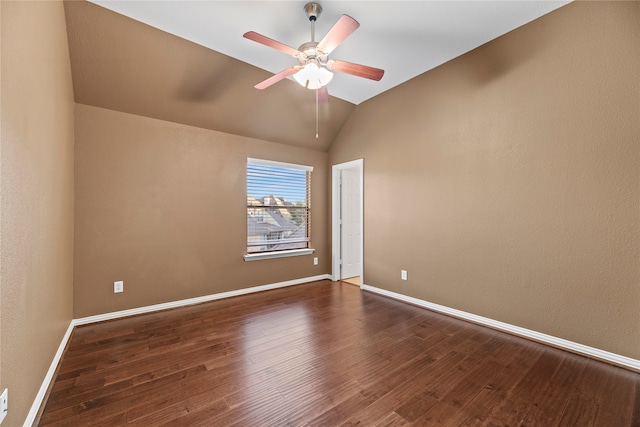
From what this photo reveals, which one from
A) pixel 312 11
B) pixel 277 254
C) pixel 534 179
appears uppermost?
pixel 312 11

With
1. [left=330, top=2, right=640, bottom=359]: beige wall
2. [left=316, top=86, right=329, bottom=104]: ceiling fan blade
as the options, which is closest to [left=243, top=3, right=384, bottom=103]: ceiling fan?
[left=316, top=86, right=329, bottom=104]: ceiling fan blade

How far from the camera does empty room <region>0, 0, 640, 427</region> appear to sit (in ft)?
5.50

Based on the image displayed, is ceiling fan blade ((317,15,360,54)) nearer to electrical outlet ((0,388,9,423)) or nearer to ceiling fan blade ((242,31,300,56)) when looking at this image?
ceiling fan blade ((242,31,300,56))

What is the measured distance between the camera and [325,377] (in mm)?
1991

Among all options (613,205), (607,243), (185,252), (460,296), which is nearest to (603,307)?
(607,243)

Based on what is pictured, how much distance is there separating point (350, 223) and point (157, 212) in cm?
310

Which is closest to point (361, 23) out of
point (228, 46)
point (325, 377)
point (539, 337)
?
point (228, 46)

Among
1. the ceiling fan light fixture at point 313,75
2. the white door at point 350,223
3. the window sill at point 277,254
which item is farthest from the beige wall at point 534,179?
the ceiling fan light fixture at point 313,75

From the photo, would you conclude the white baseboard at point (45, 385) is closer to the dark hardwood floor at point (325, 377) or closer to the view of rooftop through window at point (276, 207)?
the dark hardwood floor at point (325, 377)

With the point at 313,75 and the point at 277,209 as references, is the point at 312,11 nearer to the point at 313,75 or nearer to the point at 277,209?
the point at 313,75

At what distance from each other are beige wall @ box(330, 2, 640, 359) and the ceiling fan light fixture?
1736 millimetres

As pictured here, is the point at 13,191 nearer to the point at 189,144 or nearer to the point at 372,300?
the point at 189,144

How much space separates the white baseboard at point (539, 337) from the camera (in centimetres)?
213

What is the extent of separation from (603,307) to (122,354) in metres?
4.07
